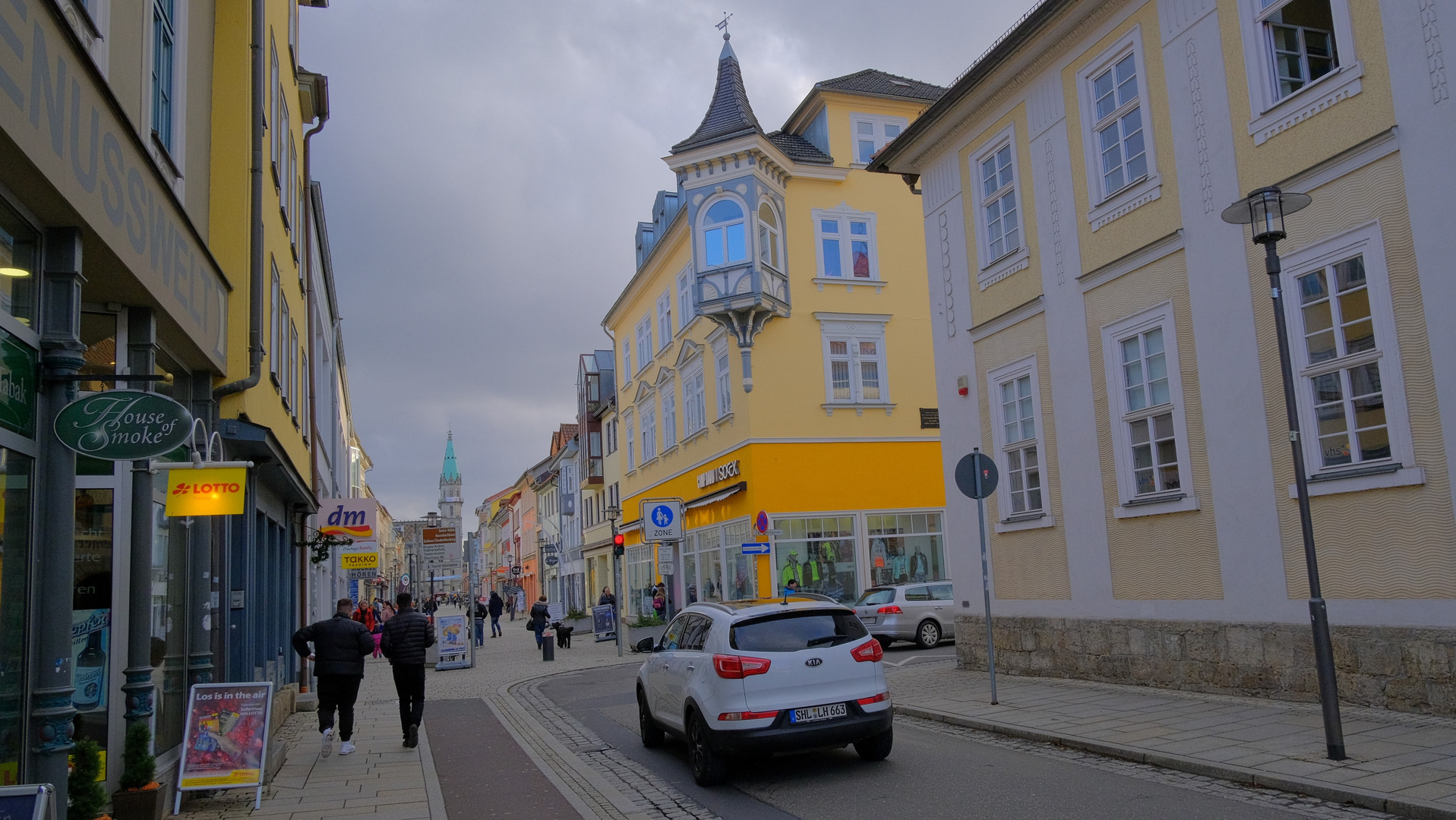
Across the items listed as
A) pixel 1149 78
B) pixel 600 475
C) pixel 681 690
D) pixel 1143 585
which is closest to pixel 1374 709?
pixel 1143 585

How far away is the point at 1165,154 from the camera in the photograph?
506 inches

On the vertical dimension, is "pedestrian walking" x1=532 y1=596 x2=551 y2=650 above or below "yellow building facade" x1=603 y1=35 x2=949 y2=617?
below

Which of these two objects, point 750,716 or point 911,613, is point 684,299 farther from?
point 750,716

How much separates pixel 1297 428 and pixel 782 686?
15.4 feet

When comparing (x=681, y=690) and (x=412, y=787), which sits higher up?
(x=681, y=690)

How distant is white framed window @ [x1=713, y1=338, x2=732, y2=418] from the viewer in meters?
32.1

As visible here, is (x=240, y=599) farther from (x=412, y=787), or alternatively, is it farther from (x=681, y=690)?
(x=681, y=690)

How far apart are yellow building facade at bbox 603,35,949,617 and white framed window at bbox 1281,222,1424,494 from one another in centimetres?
1854

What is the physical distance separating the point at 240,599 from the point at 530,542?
7898 cm

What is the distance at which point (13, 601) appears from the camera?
6.11 m

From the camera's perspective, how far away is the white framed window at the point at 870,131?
3247 cm

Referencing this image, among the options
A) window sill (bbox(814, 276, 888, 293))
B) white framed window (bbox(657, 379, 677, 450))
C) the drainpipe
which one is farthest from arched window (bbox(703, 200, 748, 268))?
the drainpipe

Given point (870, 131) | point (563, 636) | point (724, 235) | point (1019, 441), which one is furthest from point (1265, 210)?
point (563, 636)

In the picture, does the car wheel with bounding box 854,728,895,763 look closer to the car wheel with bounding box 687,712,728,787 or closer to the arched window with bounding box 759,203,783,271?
the car wheel with bounding box 687,712,728,787
